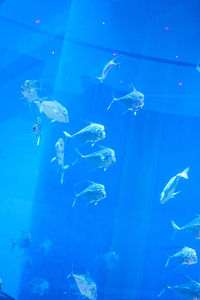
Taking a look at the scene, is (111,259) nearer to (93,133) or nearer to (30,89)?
(93,133)

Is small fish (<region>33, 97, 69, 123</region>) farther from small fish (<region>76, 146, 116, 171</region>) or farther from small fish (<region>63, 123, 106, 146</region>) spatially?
small fish (<region>76, 146, 116, 171</region>)

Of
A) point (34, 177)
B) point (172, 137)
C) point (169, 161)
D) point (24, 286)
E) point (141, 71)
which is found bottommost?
point (24, 286)

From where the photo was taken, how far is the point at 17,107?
20.5 feet

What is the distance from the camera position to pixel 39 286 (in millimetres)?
5410

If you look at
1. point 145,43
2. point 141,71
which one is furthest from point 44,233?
point 145,43

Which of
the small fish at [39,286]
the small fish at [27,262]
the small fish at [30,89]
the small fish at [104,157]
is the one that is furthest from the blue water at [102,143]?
the small fish at [104,157]

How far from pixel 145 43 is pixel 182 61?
78 centimetres

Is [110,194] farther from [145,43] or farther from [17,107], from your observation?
[145,43]

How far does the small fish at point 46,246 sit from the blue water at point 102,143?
72 mm

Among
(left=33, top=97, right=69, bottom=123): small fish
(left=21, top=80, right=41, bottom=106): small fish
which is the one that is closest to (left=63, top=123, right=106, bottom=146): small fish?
(left=33, top=97, right=69, bottom=123): small fish

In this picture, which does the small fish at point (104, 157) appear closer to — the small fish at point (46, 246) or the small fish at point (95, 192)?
the small fish at point (95, 192)

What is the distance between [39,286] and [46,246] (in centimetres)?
68

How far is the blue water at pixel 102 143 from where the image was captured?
5.95 metres

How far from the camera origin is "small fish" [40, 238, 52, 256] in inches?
229
